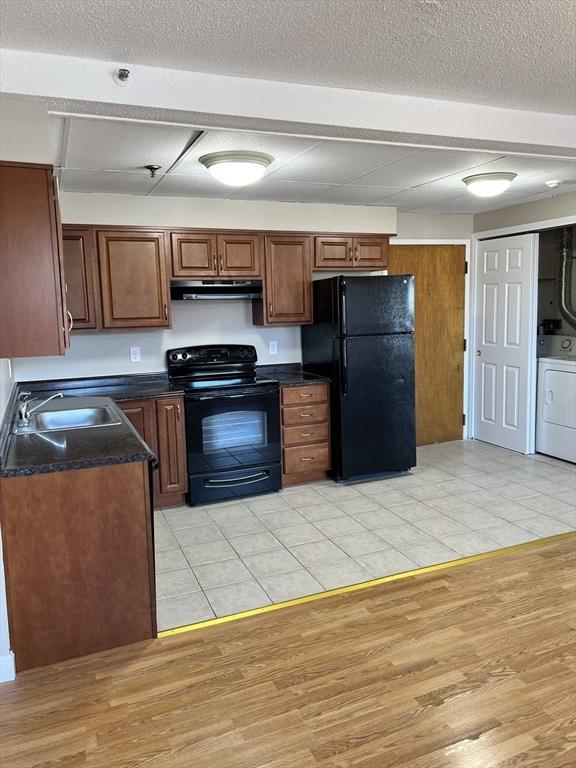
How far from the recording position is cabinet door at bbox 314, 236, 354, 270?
4738mm

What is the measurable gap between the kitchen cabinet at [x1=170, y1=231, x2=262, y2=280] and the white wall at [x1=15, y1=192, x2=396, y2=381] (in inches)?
3.7

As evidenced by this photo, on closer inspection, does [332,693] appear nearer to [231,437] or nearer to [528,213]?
[231,437]

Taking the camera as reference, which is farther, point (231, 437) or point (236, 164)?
point (231, 437)

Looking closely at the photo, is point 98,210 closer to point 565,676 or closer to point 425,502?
point 425,502

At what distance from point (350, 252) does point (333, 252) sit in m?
0.16

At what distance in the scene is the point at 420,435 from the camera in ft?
18.6

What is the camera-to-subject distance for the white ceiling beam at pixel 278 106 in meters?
2.07

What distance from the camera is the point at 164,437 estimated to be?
402 centimetres

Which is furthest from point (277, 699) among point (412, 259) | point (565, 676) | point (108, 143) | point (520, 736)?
point (412, 259)

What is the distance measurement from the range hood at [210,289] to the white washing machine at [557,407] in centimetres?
268

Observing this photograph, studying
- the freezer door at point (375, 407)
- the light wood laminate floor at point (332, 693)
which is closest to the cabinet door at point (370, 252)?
the freezer door at point (375, 407)

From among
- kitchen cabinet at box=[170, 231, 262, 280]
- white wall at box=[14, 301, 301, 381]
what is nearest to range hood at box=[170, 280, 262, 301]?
kitchen cabinet at box=[170, 231, 262, 280]

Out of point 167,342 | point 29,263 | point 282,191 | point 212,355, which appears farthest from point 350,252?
point 29,263

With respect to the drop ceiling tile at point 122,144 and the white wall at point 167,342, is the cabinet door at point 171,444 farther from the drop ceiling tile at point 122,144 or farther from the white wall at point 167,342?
the drop ceiling tile at point 122,144
